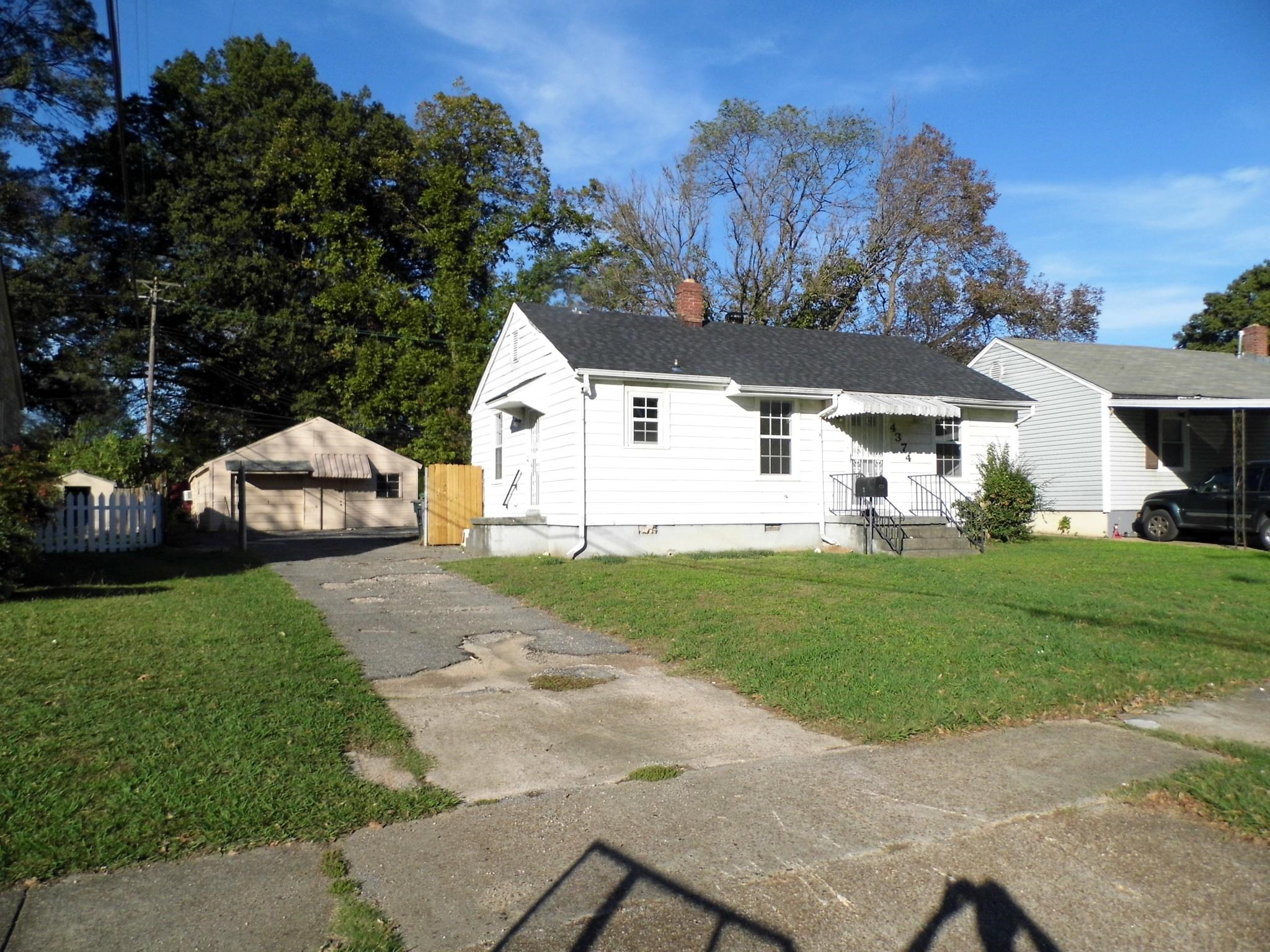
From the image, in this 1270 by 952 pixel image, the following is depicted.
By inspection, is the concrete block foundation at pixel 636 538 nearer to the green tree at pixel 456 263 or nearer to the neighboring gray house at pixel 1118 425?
the neighboring gray house at pixel 1118 425

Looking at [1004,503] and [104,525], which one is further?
[1004,503]

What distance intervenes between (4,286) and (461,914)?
18514 mm

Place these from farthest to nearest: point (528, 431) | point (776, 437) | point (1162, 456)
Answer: point (1162, 456) → point (528, 431) → point (776, 437)

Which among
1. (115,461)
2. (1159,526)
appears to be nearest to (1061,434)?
(1159,526)

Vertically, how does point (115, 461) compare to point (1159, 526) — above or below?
above

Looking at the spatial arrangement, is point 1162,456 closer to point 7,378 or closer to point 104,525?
point 104,525

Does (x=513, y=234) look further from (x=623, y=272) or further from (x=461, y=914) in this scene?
(x=461, y=914)

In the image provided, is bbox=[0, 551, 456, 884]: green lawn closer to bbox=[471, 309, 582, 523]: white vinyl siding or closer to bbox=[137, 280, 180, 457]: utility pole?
bbox=[471, 309, 582, 523]: white vinyl siding

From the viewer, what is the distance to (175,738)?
5.36 metres

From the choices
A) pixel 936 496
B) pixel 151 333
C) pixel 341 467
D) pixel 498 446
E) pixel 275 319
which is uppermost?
pixel 275 319

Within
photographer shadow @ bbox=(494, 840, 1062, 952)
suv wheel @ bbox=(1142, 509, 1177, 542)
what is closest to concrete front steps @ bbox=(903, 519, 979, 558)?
suv wheel @ bbox=(1142, 509, 1177, 542)

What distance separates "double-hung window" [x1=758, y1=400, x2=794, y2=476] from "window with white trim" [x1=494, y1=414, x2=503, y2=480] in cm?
632

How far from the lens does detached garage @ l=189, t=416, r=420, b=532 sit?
31.8 metres

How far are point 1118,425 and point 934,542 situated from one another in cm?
869
